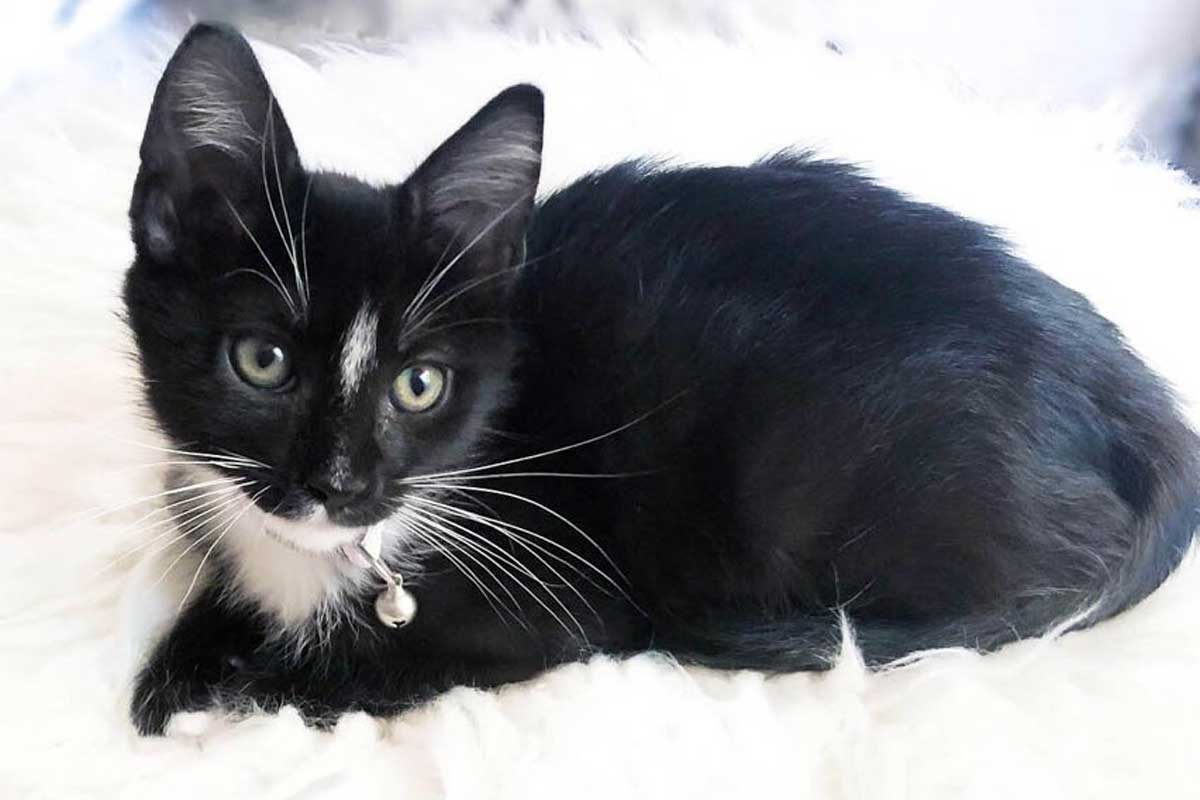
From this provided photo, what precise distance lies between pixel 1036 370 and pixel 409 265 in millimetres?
460

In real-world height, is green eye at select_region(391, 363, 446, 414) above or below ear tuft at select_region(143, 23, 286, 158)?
below

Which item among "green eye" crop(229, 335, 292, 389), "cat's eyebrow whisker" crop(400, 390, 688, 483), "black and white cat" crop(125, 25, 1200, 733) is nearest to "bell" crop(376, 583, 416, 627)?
"black and white cat" crop(125, 25, 1200, 733)

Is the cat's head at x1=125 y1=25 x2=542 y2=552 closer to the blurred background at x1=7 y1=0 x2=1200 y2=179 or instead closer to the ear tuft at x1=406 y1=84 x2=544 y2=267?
the ear tuft at x1=406 y1=84 x2=544 y2=267

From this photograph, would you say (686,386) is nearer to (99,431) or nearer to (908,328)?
(908,328)

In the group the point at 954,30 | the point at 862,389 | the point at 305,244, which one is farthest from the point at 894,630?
the point at 954,30

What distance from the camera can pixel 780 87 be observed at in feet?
4.66

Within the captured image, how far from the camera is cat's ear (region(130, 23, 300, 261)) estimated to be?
781 millimetres

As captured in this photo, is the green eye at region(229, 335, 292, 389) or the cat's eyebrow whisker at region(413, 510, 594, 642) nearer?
the green eye at region(229, 335, 292, 389)

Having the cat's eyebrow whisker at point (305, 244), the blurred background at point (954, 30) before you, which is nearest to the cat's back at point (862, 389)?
the cat's eyebrow whisker at point (305, 244)

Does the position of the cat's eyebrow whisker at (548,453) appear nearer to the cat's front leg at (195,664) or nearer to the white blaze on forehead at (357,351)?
the white blaze on forehead at (357,351)

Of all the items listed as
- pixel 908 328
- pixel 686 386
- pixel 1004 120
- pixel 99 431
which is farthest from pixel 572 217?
pixel 1004 120

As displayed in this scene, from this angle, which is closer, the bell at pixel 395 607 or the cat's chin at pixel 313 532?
the cat's chin at pixel 313 532

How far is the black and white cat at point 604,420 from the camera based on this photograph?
81 centimetres

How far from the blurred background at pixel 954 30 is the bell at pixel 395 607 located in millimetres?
741
